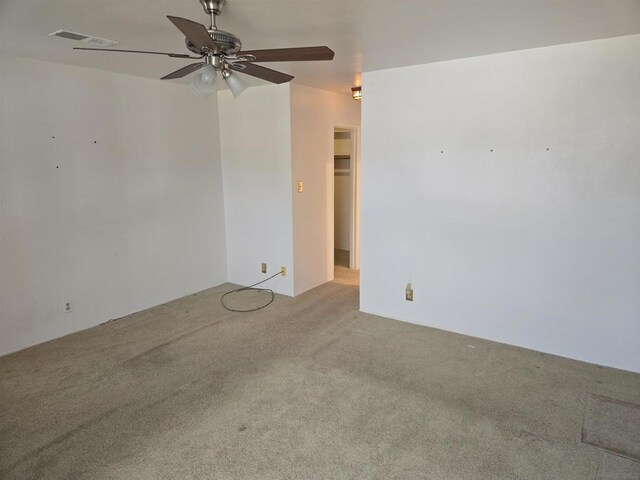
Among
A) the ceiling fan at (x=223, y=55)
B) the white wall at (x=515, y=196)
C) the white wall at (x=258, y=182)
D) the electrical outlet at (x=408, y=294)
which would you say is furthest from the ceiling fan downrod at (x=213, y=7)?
the electrical outlet at (x=408, y=294)

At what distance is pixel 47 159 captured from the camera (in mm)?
3420

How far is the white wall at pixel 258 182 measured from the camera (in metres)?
4.45

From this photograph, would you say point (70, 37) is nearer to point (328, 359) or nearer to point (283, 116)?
point (283, 116)

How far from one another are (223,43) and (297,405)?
6.88ft

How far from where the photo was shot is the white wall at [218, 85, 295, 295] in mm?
4445

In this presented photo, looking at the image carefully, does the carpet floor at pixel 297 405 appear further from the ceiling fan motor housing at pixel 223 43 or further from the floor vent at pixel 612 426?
the ceiling fan motor housing at pixel 223 43

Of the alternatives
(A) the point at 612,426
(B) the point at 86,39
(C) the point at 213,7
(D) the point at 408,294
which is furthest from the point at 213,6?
(A) the point at 612,426

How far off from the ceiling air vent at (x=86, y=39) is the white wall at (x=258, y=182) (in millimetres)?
1818

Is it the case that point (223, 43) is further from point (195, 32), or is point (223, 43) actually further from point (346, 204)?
point (346, 204)

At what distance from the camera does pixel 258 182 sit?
185 inches

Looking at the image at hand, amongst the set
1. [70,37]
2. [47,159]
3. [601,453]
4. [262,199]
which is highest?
[70,37]

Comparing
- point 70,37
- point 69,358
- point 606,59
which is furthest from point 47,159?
point 606,59

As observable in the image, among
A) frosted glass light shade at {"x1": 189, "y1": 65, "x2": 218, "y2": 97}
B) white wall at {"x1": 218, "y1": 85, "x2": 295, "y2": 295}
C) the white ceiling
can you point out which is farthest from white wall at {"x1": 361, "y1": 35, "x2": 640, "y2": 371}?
frosted glass light shade at {"x1": 189, "y1": 65, "x2": 218, "y2": 97}

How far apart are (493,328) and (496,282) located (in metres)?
0.40
